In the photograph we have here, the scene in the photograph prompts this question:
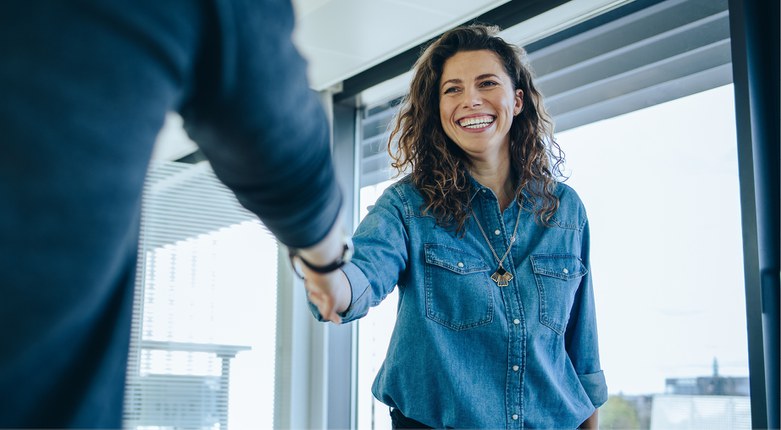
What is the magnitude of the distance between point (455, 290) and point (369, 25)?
6.46 feet

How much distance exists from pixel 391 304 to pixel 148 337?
42.8 inches

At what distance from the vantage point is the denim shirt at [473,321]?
1659 mm

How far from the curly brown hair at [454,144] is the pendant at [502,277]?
0.12 meters

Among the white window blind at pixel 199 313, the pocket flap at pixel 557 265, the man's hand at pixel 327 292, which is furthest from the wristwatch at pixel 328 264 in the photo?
the white window blind at pixel 199 313

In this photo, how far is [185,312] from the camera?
368cm

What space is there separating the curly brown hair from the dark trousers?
0.40 meters

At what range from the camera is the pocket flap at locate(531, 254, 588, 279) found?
1.78 meters

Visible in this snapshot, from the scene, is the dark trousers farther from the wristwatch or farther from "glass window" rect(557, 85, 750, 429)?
"glass window" rect(557, 85, 750, 429)

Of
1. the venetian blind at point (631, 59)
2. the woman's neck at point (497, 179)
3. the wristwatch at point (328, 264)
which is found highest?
the venetian blind at point (631, 59)

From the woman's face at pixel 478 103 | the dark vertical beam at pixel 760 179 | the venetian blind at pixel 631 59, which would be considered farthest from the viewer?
the venetian blind at pixel 631 59

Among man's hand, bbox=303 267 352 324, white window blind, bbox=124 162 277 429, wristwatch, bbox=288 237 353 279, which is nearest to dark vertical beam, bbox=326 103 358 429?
white window blind, bbox=124 162 277 429

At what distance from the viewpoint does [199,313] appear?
12.3ft

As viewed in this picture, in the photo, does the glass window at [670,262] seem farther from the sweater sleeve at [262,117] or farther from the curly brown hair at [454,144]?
the sweater sleeve at [262,117]

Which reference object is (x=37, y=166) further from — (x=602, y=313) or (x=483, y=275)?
(x=602, y=313)
